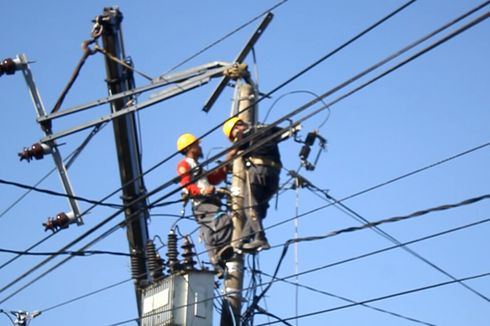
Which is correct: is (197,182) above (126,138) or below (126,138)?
below

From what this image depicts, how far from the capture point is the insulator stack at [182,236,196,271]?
13.2 metres

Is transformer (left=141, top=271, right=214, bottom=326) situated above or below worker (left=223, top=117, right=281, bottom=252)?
below

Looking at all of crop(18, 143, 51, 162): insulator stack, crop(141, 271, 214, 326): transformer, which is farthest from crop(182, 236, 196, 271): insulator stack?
crop(18, 143, 51, 162): insulator stack

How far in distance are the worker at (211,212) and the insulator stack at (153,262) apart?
55cm

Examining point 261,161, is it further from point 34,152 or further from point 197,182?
point 34,152

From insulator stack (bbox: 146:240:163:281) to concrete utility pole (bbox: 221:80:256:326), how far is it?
0.93 meters

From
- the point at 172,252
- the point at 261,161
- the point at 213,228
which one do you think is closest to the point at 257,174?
the point at 261,161

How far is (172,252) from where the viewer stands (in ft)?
44.1

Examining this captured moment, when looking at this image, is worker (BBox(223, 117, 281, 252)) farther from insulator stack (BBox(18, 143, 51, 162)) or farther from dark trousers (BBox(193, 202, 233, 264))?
insulator stack (BBox(18, 143, 51, 162))

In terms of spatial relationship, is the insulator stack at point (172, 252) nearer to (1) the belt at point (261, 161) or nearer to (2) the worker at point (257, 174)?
(2) the worker at point (257, 174)

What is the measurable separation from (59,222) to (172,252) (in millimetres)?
1460

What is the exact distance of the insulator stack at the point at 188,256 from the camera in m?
13.2

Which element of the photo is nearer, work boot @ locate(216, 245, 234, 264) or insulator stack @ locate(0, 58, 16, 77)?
work boot @ locate(216, 245, 234, 264)

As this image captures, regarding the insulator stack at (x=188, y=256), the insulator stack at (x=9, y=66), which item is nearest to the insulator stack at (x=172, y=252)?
the insulator stack at (x=188, y=256)
